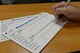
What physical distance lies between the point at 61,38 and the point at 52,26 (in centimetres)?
13

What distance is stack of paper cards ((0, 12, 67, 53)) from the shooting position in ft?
2.49

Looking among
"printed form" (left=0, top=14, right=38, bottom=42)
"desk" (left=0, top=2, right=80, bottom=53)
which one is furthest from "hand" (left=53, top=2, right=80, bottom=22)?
"printed form" (left=0, top=14, right=38, bottom=42)

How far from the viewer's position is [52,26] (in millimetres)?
916

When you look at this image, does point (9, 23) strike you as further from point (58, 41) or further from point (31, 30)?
point (58, 41)

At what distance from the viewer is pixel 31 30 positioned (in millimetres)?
862

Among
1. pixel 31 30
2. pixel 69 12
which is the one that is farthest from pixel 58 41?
pixel 69 12

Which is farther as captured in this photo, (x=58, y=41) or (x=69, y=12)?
(x=69, y=12)

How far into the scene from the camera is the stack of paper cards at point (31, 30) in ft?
2.49

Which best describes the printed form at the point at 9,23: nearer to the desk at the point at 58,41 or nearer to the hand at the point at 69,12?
the desk at the point at 58,41

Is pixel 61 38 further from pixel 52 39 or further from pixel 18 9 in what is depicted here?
pixel 18 9

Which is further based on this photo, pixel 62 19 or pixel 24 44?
pixel 62 19

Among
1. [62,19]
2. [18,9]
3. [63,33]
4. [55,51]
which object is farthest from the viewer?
[18,9]

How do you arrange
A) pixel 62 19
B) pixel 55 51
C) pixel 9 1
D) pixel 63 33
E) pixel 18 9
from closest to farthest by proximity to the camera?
1. pixel 55 51
2. pixel 63 33
3. pixel 62 19
4. pixel 18 9
5. pixel 9 1

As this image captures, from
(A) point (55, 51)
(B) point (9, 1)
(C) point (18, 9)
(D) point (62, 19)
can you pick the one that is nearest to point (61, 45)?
(A) point (55, 51)
